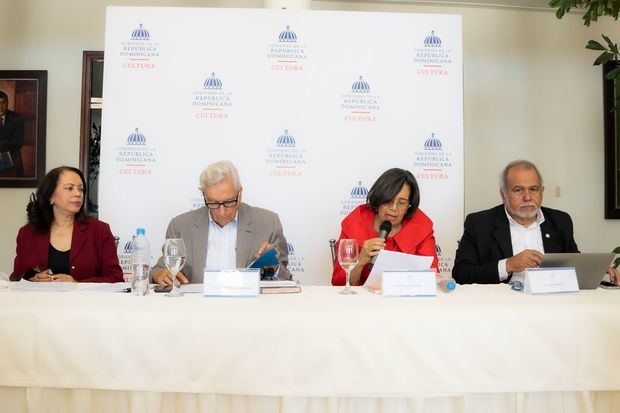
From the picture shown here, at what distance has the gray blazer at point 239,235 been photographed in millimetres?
2494

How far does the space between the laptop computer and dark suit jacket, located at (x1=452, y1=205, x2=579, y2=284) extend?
0.56 meters

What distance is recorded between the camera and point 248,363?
56.1 inches

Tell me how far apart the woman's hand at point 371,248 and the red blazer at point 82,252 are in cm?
142

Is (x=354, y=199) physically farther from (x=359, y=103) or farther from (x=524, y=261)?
(x=524, y=261)

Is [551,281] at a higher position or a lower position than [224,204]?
lower

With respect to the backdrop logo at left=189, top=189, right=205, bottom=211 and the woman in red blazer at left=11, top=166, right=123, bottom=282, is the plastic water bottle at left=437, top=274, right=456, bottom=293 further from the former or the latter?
the backdrop logo at left=189, top=189, right=205, bottom=211

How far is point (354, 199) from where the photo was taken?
3.38 metres

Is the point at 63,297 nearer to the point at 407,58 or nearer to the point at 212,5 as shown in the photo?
the point at 407,58

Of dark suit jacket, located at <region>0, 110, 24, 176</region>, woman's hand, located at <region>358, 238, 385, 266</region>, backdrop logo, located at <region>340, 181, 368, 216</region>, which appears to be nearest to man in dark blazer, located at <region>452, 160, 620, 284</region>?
woman's hand, located at <region>358, 238, 385, 266</region>

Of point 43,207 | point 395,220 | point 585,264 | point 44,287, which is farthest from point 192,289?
point 585,264

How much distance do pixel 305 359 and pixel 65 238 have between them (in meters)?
1.92

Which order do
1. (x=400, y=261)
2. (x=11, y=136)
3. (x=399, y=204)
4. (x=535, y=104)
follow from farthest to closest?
1. (x=535, y=104)
2. (x=11, y=136)
3. (x=399, y=204)
4. (x=400, y=261)

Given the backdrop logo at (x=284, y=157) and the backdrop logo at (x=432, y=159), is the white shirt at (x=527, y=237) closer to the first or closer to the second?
the backdrop logo at (x=432, y=159)

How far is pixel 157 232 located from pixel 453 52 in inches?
94.4
